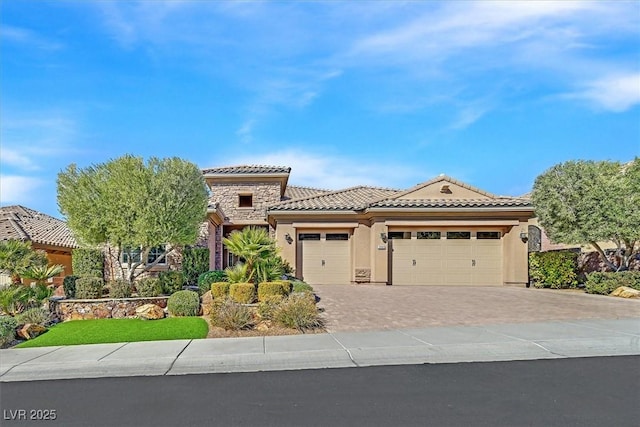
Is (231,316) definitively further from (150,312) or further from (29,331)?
(29,331)

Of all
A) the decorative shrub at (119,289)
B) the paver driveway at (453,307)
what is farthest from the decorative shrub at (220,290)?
the decorative shrub at (119,289)

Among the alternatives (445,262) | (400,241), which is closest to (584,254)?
(445,262)

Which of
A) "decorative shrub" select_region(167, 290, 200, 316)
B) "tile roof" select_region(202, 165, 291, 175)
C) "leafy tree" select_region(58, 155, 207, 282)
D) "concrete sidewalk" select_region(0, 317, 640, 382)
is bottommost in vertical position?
"concrete sidewalk" select_region(0, 317, 640, 382)

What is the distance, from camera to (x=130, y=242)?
15961 millimetres

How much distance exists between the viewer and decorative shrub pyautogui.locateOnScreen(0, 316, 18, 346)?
11.4 m

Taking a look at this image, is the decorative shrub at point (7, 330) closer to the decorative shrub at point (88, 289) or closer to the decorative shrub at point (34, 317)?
the decorative shrub at point (34, 317)

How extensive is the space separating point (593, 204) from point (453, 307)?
27.8 ft

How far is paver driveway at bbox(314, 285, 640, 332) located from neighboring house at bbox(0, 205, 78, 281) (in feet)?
45.4

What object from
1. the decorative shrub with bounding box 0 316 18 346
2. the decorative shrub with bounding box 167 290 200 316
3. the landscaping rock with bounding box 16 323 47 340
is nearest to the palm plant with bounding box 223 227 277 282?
the decorative shrub with bounding box 167 290 200 316

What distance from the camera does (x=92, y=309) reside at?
14891mm

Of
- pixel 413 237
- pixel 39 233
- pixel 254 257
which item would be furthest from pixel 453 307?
pixel 39 233

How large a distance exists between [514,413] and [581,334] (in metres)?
5.95

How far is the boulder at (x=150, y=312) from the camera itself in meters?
14.4

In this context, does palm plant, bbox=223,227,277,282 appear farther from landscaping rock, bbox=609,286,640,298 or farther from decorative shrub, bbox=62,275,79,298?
landscaping rock, bbox=609,286,640,298
